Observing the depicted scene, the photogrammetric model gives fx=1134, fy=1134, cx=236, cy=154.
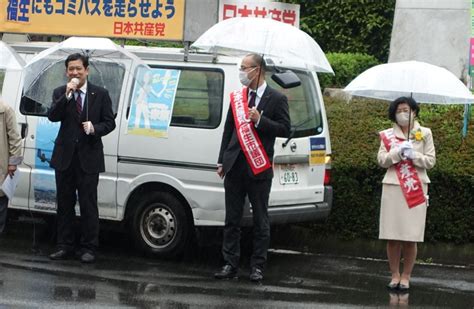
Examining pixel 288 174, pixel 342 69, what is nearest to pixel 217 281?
pixel 288 174

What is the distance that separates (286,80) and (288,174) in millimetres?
1084

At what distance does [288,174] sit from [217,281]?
1.39 metres

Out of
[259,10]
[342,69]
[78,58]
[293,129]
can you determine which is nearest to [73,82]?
[78,58]

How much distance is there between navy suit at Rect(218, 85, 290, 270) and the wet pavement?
34 centimetres

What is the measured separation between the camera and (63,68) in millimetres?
11086

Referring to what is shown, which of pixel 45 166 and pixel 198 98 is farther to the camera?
pixel 45 166

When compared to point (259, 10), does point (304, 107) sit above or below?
below

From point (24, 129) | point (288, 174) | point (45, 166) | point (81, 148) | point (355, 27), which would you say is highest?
point (355, 27)

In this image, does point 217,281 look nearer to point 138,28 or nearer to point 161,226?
point 161,226

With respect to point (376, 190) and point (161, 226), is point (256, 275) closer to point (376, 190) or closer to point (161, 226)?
point (161, 226)

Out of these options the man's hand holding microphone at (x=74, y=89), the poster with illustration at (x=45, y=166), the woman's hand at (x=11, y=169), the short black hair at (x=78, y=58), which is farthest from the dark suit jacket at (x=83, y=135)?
the poster with illustration at (x=45, y=166)

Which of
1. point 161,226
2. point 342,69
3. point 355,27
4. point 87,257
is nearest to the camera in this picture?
point 87,257

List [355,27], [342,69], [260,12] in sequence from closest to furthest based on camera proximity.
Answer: [260,12] → [342,69] → [355,27]

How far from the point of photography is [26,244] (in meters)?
11.5
